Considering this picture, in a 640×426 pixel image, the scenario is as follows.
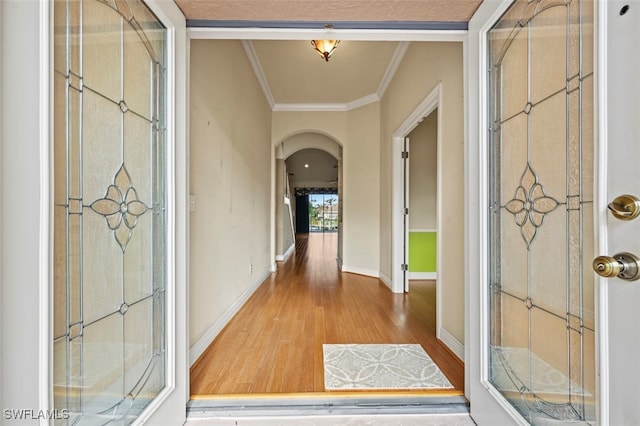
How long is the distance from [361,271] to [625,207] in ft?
13.7

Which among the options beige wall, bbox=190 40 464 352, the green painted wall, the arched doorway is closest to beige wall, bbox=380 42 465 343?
beige wall, bbox=190 40 464 352

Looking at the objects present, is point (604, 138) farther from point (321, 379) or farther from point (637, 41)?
point (321, 379)

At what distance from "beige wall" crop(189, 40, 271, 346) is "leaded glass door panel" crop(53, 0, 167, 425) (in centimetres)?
63

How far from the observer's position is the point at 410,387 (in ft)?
5.37

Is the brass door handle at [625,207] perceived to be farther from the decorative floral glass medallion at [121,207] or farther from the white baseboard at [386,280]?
the white baseboard at [386,280]

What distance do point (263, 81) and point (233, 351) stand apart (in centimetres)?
352

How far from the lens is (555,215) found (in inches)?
39.8

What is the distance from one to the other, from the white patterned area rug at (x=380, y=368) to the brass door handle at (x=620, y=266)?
1249mm

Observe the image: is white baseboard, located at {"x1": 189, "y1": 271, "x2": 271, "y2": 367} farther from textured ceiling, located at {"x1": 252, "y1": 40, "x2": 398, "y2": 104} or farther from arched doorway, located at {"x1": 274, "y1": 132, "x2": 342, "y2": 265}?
textured ceiling, located at {"x1": 252, "y1": 40, "x2": 398, "y2": 104}

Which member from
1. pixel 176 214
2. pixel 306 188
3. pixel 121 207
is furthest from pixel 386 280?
pixel 306 188

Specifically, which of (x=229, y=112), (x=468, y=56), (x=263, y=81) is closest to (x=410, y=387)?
(x=468, y=56)

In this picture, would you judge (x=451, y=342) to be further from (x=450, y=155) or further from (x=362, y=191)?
(x=362, y=191)

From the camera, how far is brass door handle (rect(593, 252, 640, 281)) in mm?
687

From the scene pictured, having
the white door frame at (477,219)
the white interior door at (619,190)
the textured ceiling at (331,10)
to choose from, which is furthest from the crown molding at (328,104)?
the white interior door at (619,190)
